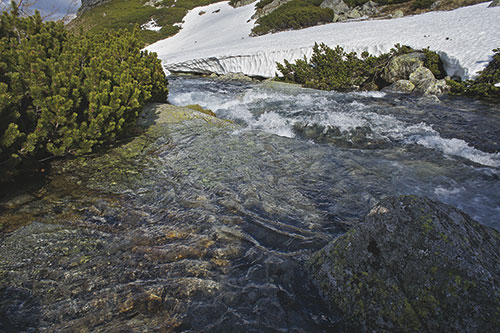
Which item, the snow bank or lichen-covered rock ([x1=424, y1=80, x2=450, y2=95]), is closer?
lichen-covered rock ([x1=424, y1=80, x2=450, y2=95])

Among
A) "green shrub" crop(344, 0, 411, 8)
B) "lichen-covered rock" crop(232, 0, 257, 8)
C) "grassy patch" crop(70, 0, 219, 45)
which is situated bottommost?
"green shrub" crop(344, 0, 411, 8)

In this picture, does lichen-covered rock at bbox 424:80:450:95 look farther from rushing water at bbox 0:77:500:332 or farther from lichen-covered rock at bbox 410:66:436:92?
rushing water at bbox 0:77:500:332

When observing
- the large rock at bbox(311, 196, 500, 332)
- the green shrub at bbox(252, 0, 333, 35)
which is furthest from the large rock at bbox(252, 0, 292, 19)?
the large rock at bbox(311, 196, 500, 332)

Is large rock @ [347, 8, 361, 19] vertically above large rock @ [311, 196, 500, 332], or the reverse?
large rock @ [347, 8, 361, 19]

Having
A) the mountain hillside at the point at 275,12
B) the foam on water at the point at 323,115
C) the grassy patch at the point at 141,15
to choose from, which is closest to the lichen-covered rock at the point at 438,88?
the foam on water at the point at 323,115

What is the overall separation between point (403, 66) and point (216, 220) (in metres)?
12.7

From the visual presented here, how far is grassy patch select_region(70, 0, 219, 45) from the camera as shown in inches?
1497

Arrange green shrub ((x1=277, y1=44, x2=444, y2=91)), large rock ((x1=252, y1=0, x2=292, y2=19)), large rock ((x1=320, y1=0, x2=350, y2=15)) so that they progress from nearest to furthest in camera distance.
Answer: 1. green shrub ((x1=277, y1=44, x2=444, y2=91))
2. large rock ((x1=320, y1=0, x2=350, y2=15))
3. large rock ((x1=252, y1=0, x2=292, y2=19))

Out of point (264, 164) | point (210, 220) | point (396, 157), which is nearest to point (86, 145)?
point (210, 220)

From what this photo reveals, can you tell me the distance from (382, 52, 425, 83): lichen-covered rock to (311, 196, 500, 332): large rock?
12123 mm

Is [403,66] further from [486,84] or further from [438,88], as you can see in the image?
[486,84]

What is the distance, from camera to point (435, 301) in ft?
5.49

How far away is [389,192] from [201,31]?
37.3 metres

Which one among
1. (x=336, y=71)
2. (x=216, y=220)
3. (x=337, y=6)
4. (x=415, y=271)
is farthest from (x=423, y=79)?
(x=337, y=6)
